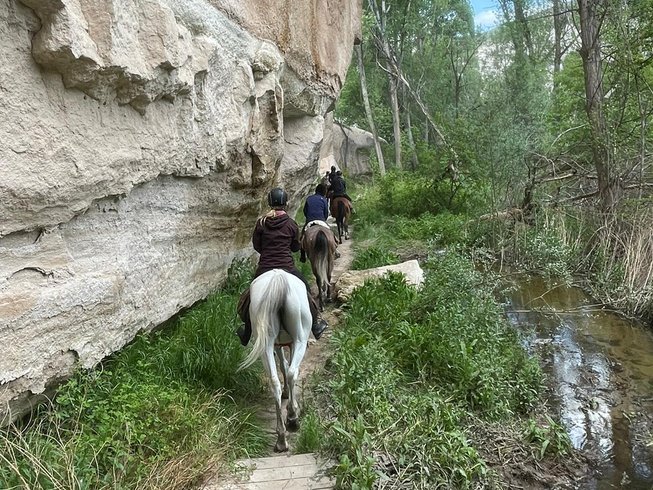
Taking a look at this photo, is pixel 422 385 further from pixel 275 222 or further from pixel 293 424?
pixel 275 222

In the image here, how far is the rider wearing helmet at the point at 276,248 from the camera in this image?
544 centimetres

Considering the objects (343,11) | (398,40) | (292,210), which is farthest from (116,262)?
(398,40)

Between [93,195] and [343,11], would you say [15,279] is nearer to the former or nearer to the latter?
[93,195]

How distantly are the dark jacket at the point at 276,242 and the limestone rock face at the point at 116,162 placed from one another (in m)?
1.18

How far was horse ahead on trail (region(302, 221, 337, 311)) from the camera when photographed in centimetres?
873

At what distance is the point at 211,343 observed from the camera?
581cm

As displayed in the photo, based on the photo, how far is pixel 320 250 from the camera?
28.9ft

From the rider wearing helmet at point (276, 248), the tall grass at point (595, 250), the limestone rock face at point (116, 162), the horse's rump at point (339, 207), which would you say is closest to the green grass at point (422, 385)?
the rider wearing helmet at point (276, 248)

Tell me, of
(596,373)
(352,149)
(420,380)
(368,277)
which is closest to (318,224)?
(368,277)

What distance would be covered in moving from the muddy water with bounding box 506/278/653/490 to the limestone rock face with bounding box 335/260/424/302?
1671 mm

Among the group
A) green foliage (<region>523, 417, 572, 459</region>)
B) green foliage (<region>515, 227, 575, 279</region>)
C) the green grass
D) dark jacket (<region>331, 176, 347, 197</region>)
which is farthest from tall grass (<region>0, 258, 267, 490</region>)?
dark jacket (<region>331, 176, 347, 197</region>)

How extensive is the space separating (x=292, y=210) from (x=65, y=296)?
8.45m

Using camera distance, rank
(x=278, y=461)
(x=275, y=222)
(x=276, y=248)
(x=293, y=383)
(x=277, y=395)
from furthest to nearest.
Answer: (x=275, y=222) → (x=276, y=248) → (x=293, y=383) → (x=277, y=395) → (x=278, y=461)

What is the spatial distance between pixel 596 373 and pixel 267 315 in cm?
474
